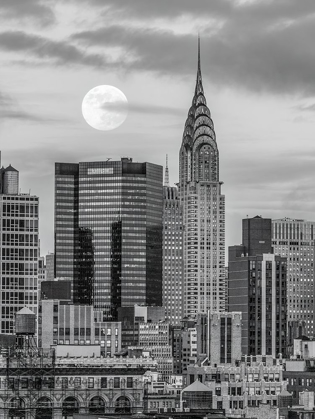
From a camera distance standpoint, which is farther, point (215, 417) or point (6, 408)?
point (6, 408)

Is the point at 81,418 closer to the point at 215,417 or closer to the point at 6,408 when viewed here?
the point at 215,417

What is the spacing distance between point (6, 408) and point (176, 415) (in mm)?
35245

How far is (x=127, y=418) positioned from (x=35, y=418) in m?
45.7

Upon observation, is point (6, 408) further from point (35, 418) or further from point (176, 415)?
point (176, 415)

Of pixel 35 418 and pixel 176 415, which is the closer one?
pixel 176 415

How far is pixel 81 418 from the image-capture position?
16500 cm

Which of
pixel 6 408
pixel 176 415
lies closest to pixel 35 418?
pixel 6 408

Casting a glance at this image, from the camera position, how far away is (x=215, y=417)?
164375 millimetres

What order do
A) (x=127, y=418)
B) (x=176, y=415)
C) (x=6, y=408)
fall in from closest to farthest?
(x=127, y=418)
(x=176, y=415)
(x=6, y=408)

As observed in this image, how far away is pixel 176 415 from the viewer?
16988cm

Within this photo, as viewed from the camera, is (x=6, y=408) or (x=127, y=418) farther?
(x=6, y=408)

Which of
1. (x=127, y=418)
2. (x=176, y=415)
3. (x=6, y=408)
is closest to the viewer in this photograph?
(x=127, y=418)

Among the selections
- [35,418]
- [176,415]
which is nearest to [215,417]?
[176,415]

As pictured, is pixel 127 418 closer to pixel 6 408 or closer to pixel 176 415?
pixel 176 415
